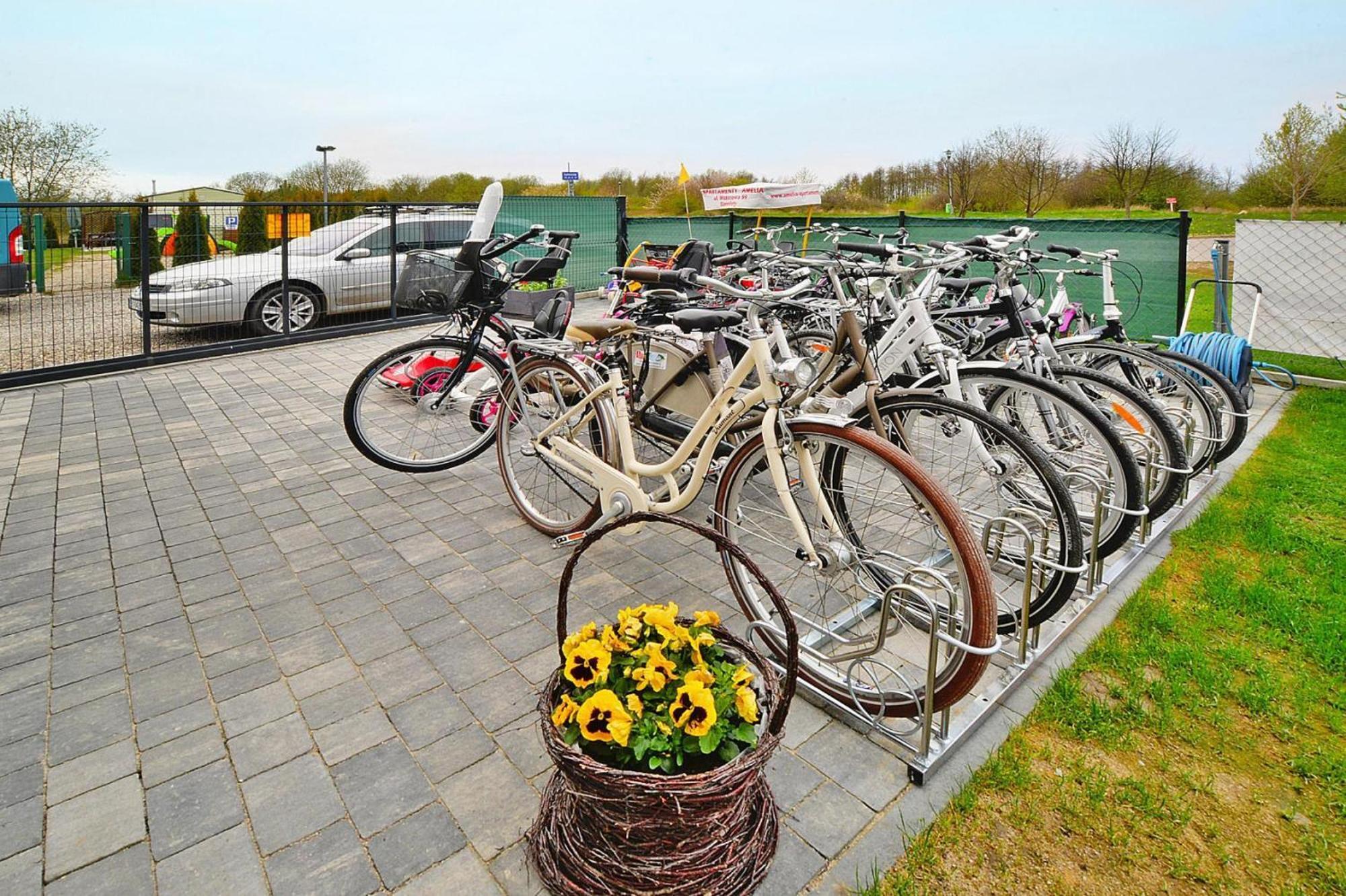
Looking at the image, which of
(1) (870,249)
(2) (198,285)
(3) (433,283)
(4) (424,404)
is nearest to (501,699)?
(1) (870,249)

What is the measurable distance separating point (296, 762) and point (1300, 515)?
4088 mm

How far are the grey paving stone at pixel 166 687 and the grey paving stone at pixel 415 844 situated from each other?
0.90 meters

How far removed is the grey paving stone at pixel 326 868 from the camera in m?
1.58

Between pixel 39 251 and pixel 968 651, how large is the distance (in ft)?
33.6

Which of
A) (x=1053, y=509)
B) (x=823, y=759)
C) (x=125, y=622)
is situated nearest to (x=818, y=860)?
(x=823, y=759)

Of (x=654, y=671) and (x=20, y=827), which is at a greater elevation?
(x=654, y=671)

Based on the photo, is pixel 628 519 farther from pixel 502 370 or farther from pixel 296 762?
pixel 502 370

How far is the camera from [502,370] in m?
3.76

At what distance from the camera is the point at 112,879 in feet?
5.28

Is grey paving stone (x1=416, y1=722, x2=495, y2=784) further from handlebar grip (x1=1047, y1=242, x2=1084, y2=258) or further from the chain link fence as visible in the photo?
the chain link fence

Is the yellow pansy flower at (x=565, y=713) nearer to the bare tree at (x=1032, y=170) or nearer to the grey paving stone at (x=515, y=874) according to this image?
the grey paving stone at (x=515, y=874)

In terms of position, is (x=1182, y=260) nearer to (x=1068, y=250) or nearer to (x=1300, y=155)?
(x=1068, y=250)

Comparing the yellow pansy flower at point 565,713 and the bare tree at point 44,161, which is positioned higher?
the bare tree at point 44,161

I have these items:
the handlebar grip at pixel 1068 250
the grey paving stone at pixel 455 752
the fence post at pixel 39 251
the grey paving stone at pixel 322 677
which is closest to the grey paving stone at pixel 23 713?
the grey paving stone at pixel 322 677
